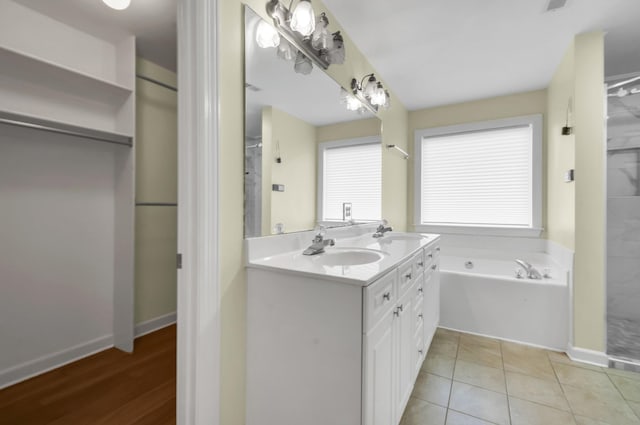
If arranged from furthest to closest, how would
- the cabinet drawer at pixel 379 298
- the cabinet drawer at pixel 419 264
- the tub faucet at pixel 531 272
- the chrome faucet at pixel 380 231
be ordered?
the tub faucet at pixel 531 272 → the chrome faucet at pixel 380 231 → the cabinet drawer at pixel 419 264 → the cabinet drawer at pixel 379 298

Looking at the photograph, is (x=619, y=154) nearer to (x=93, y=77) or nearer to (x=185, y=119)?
(x=185, y=119)

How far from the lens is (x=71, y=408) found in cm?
149

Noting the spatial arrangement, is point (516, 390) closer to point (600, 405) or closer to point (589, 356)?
point (600, 405)

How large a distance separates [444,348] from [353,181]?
1.52 metres

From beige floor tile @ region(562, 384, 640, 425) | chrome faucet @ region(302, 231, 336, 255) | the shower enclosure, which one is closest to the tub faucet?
the shower enclosure

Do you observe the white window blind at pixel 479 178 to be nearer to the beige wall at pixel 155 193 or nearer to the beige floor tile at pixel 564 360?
the beige floor tile at pixel 564 360

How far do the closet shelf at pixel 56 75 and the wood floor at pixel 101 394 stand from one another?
190 cm

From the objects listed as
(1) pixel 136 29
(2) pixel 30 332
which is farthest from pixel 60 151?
(2) pixel 30 332

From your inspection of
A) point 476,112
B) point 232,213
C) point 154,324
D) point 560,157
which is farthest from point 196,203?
point 476,112

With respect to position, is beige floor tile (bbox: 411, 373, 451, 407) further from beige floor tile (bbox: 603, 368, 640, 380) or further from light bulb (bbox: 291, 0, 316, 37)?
light bulb (bbox: 291, 0, 316, 37)

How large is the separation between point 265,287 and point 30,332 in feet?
5.84

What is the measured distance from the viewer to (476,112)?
319cm

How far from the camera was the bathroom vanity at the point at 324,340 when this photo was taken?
983 millimetres

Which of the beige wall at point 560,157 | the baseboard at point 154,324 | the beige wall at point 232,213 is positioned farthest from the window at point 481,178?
the baseboard at point 154,324
